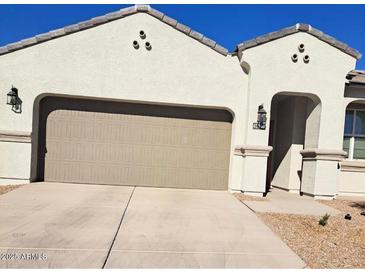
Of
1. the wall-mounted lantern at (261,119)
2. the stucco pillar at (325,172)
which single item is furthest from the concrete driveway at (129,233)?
the stucco pillar at (325,172)

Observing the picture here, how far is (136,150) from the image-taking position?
9.60 meters

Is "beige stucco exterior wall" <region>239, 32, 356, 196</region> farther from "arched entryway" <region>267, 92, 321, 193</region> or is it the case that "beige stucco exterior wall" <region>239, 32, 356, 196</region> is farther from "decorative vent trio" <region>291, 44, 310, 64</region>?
"arched entryway" <region>267, 92, 321, 193</region>

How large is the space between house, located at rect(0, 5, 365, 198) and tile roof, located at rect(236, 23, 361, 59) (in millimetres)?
30

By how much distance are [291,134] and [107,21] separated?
727 cm

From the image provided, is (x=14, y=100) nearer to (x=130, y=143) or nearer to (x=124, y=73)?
(x=124, y=73)

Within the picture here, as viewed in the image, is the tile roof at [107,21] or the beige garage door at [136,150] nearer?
the tile roof at [107,21]

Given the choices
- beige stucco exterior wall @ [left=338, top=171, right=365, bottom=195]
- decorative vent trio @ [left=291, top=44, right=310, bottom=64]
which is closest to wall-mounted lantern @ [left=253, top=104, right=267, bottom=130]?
decorative vent trio @ [left=291, top=44, right=310, bottom=64]

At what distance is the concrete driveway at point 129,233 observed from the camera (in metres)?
3.98

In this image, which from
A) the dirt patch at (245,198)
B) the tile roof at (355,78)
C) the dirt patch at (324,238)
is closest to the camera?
the dirt patch at (324,238)

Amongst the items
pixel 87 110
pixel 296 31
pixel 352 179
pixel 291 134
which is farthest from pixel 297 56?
pixel 87 110

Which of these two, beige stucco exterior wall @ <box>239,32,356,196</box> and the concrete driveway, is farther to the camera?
beige stucco exterior wall @ <box>239,32,356,196</box>

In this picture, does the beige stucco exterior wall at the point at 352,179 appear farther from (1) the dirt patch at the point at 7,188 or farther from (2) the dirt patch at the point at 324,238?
(1) the dirt patch at the point at 7,188

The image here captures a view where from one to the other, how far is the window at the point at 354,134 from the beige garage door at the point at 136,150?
4.50m

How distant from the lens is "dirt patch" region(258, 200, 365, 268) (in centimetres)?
432
